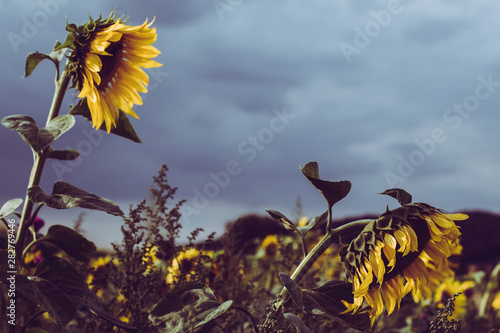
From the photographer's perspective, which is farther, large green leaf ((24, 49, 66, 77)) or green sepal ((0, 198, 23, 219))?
large green leaf ((24, 49, 66, 77))

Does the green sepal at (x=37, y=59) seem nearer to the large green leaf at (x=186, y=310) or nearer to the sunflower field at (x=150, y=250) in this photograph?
the sunflower field at (x=150, y=250)

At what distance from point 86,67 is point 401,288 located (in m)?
1.02

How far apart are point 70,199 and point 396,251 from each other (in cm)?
80

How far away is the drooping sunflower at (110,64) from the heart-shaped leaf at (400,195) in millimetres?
791

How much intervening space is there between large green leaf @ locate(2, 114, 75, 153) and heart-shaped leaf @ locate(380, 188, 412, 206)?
2.66 ft

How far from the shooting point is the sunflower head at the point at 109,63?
4.66 feet

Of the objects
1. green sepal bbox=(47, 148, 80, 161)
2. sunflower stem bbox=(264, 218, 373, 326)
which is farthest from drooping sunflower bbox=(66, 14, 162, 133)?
sunflower stem bbox=(264, 218, 373, 326)

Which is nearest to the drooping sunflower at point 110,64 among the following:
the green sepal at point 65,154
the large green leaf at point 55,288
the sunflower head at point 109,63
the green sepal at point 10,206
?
the sunflower head at point 109,63

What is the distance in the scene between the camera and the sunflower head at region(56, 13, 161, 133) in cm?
142

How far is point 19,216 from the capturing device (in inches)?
61.7

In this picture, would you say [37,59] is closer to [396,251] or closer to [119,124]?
[119,124]

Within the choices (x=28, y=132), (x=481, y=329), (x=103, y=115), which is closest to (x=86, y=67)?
(x=103, y=115)

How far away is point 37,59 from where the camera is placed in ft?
4.88

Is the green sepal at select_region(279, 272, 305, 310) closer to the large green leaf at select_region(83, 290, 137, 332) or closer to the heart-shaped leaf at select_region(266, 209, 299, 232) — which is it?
the heart-shaped leaf at select_region(266, 209, 299, 232)
